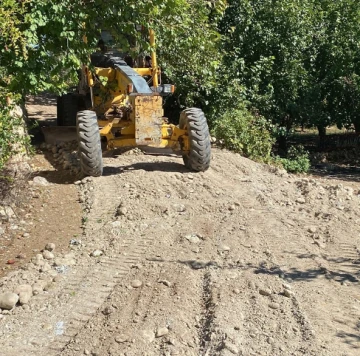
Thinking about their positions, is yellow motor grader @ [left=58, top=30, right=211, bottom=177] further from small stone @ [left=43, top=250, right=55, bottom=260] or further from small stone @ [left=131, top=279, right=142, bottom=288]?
small stone @ [left=131, top=279, right=142, bottom=288]

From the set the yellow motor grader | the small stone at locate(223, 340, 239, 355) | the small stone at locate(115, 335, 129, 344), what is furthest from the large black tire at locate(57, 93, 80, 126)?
the small stone at locate(223, 340, 239, 355)

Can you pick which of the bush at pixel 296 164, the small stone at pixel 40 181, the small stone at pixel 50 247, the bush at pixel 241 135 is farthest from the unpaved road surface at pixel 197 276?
the bush at pixel 296 164

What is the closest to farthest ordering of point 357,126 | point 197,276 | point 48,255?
point 197,276 < point 48,255 < point 357,126

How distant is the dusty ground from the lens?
413cm

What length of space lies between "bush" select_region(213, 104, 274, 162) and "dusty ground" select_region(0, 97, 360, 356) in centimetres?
288

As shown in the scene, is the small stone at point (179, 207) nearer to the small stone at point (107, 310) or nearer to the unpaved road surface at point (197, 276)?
the unpaved road surface at point (197, 276)

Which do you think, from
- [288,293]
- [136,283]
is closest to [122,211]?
A: [136,283]

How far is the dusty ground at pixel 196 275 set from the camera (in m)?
4.13

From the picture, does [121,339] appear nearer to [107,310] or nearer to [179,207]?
[107,310]

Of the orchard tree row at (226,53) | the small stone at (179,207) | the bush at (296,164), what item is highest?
the orchard tree row at (226,53)

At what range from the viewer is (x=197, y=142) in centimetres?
786

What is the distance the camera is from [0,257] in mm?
5660

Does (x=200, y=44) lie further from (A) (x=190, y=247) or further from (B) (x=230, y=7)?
(A) (x=190, y=247)

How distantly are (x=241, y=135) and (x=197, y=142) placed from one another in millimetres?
3114
